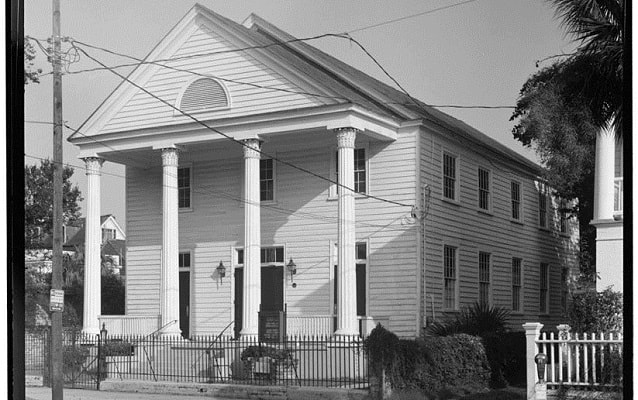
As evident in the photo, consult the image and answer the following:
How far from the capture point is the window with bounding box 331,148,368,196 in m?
6.96

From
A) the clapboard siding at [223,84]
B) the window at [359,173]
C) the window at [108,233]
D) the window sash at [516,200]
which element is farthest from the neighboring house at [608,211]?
the window at [108,233]

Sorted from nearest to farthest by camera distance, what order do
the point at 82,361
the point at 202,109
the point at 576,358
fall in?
the point at 576,358 → the point at 202,109 → the point at 82,361

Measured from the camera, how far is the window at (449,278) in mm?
6754

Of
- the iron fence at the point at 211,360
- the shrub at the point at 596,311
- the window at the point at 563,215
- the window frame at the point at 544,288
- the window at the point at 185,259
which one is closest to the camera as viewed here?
the shrub at the point at 596,311

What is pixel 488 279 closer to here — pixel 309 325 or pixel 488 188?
pixel 488 188

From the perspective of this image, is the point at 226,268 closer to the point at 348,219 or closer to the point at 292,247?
the point at 292,247

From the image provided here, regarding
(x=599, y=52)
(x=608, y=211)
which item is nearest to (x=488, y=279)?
(x=608, y=211)

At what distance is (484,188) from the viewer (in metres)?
6.84

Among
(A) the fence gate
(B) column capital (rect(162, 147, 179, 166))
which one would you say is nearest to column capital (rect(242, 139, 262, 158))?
(B) column capital (rect(162, 147, 179, 166))

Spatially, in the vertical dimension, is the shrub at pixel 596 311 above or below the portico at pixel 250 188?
below

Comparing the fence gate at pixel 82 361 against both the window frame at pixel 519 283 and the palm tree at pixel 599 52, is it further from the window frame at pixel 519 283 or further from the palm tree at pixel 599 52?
the palm tree at pixel 599 52

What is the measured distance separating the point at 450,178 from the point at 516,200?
48cm

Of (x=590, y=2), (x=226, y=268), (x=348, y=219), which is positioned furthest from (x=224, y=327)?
(x=590, y=2)

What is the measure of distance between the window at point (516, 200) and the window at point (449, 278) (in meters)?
0.51
